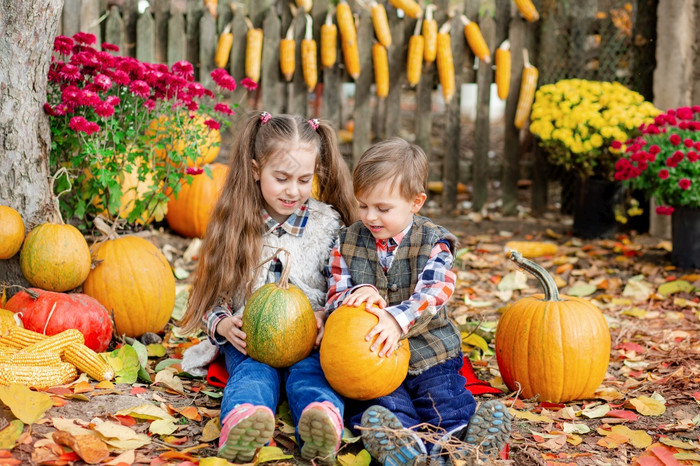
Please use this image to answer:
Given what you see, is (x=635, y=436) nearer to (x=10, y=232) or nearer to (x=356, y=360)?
(x=356, y=360)

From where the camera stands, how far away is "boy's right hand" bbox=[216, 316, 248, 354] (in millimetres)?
3014

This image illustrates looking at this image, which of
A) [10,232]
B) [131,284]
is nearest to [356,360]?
[131,284]

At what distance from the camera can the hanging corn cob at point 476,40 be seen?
653cm

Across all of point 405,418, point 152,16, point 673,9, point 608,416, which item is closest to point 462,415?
point 405,418

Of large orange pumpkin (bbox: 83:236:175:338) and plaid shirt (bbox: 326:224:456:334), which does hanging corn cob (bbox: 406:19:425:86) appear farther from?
plaid shirt (bbox: 326:224:456:334)

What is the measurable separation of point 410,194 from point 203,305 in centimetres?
108

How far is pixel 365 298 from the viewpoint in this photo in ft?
8.95

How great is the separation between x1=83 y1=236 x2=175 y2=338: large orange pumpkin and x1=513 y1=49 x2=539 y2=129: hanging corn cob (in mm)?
3963

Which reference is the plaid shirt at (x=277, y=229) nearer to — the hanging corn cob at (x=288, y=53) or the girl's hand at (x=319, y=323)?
the girl's hand at (x=319, y=323)

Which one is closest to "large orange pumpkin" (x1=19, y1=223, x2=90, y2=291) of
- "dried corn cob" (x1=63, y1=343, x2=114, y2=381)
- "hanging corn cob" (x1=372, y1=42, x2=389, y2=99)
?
"dried corn cob" (x1=63, y1=343, x2=114, y2=381)

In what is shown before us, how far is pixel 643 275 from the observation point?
510cm

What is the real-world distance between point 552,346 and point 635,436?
1.51ft

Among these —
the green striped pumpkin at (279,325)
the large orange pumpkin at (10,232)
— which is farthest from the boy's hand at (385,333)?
the large orange pumpkin at (10,232)

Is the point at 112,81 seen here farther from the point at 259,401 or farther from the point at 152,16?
the point at 152,16
